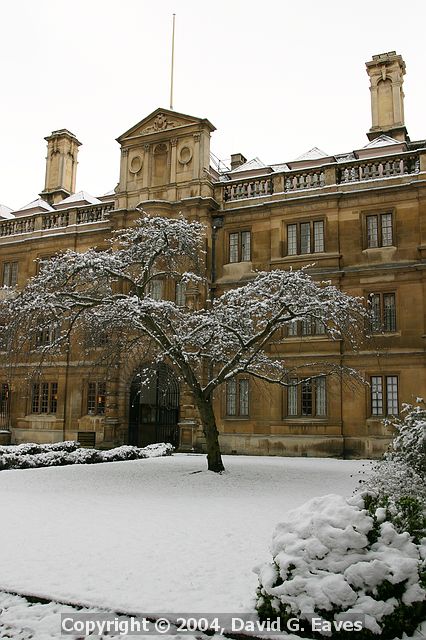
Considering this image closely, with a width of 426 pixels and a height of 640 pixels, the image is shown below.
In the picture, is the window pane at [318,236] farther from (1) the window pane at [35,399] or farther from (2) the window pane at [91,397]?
(1) the window pane at [35,399]

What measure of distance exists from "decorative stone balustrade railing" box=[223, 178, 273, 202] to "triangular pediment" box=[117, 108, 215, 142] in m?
3.13

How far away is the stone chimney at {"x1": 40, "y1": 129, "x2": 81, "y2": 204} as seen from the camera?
36.6 metres

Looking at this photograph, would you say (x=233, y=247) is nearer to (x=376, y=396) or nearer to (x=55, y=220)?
(x=376, y=396)

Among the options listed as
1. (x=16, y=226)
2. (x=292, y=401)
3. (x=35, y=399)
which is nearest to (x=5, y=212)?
(x=16, y=226)

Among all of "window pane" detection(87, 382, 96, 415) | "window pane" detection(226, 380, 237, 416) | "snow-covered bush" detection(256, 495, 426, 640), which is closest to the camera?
"snow-covered bush" detection(256, 495, 426, 640)

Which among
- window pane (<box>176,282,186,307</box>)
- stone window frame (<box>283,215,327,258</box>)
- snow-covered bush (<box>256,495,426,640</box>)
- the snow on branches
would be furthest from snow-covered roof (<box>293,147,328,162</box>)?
snow-covered bush (<box>256,495,426,640</box>)

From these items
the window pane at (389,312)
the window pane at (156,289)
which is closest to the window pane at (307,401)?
the window pane at (389,312)

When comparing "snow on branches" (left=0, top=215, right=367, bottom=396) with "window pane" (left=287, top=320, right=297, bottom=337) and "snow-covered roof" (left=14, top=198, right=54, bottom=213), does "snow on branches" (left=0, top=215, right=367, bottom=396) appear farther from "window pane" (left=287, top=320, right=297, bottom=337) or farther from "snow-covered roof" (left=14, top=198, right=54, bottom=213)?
"snow-covered roof" (left=14, top=198, right=54, bottom=213)

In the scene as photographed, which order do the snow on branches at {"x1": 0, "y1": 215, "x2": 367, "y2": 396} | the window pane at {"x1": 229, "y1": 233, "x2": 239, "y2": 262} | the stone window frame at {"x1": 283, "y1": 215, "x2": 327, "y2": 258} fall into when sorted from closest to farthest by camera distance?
the snow on branches at {"x1": 0, "y1": 215, "x2": 367, "y2": 396} → the stone window frame at {"x1": 283, "y1": 215, "x2": 327, "y2": 258} → the window pane at {"x1": 229, "y1": 233, "x2": 239, "y2": 262}

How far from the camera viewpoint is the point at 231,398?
1033 inches

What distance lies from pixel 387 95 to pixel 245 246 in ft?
33.1

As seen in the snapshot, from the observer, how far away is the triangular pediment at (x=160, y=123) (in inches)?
1113

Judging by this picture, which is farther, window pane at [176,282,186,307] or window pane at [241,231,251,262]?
window pane at [176,282,186,307]

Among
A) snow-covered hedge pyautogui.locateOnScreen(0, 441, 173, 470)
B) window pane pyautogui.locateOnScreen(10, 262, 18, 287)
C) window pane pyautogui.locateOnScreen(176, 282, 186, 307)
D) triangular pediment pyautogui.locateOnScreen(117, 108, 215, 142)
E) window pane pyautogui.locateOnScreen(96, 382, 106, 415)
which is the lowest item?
snow-covered hedge pyautogui.locateOnScreen(0, 441, 173, 470)
